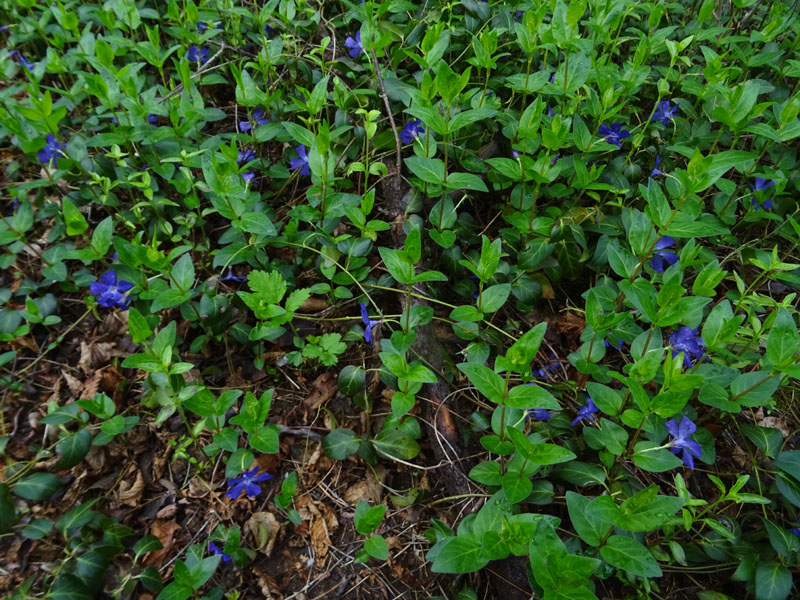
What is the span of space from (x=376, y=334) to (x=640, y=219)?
129cm

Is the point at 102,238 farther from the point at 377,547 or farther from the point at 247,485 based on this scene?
the point at 377,547

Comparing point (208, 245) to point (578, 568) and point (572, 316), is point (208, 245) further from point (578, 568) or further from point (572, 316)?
point (578, 568)

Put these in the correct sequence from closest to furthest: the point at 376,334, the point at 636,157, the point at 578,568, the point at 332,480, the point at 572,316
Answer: the point at 578,568 → the point at 332,480 → the point at 376,334 → the point at 572,316 → the point at 636,157

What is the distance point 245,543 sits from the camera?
2.07m

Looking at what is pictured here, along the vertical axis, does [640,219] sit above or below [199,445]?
above

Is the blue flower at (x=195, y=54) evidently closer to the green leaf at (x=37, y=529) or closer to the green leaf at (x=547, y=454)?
the green leaf at (x=37, y=529)

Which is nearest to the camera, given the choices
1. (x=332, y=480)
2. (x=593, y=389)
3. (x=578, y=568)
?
(x=578, y=568)

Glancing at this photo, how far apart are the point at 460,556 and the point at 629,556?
52cm

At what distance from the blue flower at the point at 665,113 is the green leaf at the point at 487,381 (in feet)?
6.96

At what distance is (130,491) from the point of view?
2.20 metres

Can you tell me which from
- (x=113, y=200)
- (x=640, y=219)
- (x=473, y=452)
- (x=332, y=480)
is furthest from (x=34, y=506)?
(x=640, y=219)

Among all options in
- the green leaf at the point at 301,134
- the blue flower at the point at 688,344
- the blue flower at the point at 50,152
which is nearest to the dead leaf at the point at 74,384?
the blue flower at the point at 50,152

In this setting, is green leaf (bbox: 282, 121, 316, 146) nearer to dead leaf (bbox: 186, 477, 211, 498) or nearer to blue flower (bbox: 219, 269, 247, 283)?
blue flower (bbox: 219, 269, 247, 283)

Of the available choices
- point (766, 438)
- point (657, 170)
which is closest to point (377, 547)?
point (766, 438)
